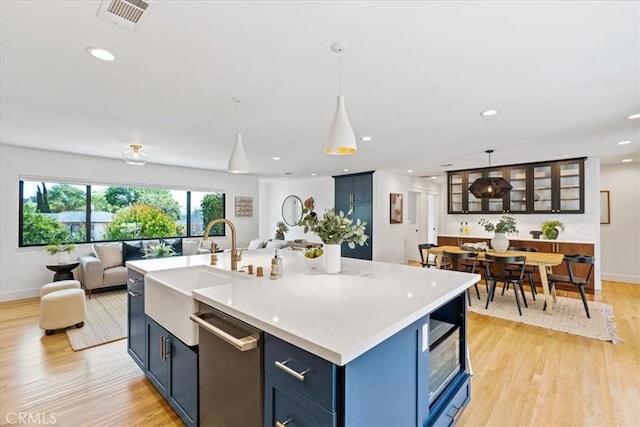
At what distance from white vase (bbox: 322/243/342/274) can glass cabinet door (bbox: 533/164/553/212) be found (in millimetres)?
5528

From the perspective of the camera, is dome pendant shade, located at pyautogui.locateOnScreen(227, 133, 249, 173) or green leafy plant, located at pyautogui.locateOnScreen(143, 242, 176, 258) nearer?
dome pendant shade, located at pyautogui.locateOnScreen(227, 133, 249, 173)

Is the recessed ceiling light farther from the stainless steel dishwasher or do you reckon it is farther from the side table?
the side table

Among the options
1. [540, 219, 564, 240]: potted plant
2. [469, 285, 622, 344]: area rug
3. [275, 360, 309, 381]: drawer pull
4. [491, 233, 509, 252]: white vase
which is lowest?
[469, 285, 622, 344]: area rug

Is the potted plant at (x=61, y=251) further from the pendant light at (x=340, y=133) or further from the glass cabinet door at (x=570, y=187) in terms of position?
the glass cabinet door at (x=570, y=187)

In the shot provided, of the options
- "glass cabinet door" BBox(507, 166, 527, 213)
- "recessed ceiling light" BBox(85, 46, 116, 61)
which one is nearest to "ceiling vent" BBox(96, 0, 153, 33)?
"recessed ceiling light" BBox(85, 46, 116, 61)

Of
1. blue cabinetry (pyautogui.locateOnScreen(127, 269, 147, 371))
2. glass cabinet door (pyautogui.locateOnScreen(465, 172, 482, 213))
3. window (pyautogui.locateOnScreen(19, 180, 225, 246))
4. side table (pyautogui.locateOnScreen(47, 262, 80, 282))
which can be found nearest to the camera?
blue cabinetry (pyautogui.locateOnScreen(127, 269, 147, 371))

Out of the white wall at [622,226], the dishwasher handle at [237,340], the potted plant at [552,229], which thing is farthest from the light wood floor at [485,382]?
the white wall at [622,226]

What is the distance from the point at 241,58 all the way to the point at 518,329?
399 centimetres

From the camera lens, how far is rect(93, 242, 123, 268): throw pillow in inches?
199

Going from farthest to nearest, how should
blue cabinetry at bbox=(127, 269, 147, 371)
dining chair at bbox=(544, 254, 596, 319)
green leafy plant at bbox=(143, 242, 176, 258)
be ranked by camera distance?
green leafy plant at bbox=(143, 242, 176, 258)
dining chair at bbox=(544, 254, 596, 319)
blue cabinetry at bbox=(127, 269, 147, 371)

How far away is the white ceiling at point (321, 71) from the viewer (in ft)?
5.08

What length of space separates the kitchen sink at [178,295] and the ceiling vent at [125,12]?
4.89ft

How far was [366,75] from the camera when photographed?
2.19m

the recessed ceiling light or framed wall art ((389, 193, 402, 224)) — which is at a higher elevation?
the recessed ceiling light
